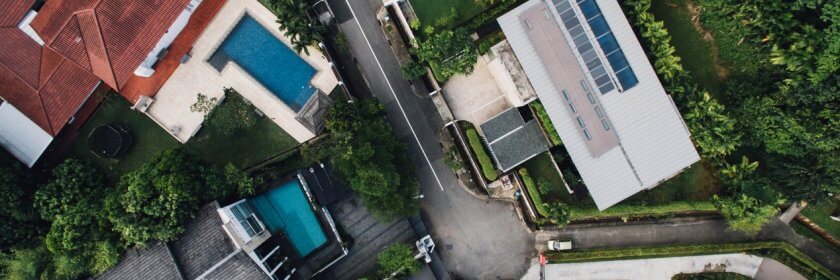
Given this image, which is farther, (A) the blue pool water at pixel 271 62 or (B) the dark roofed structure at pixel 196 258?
(A) the blue pool water at pixel 271 62

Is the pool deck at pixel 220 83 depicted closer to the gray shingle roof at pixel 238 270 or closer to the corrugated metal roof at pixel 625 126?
the gray shingle roof at pixel 238 270

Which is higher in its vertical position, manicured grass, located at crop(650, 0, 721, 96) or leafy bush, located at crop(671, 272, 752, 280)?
manicured grass, located at crop(650, 0, 721, 96)

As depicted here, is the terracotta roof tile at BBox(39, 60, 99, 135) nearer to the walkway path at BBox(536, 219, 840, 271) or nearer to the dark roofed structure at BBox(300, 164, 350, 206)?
the dark roofed structure at BBox(300, 164, 350, 206)

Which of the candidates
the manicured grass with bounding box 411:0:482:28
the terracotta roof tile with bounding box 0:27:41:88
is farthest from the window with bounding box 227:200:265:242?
the manicured grass with bounding box 411:0:482:28

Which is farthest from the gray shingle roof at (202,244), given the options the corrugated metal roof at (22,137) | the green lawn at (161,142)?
the corrugated metal roof at (22,137)

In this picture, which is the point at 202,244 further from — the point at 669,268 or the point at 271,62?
the point at 669,268

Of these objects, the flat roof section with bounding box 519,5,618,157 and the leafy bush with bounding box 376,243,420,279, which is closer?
the flat roof section with bounding box 519,5,618,157
